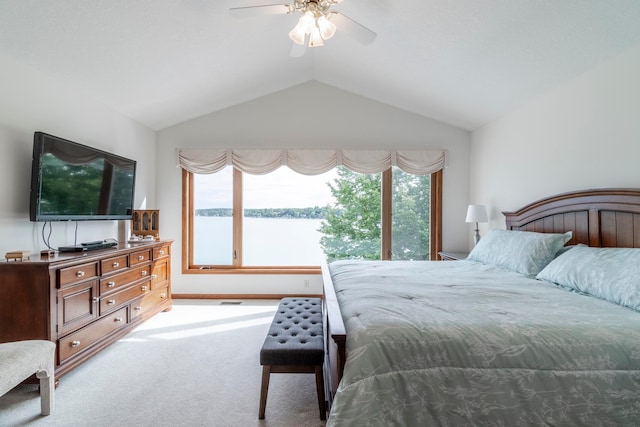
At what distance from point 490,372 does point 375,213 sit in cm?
355

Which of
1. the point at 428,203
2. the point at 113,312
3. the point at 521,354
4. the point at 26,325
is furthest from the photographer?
the point at 428,203

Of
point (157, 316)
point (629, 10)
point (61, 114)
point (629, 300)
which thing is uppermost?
point (629, 10)

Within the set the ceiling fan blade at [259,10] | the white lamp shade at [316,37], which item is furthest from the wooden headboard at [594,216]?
the ceiling fan blade at [259,10]

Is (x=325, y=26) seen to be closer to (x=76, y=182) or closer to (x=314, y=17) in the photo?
(x=314, y=17)

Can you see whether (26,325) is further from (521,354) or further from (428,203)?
(428,203)

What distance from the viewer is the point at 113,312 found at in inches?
117

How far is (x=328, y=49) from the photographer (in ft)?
12.1

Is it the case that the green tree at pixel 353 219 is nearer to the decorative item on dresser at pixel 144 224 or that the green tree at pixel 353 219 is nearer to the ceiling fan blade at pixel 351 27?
the decorative item on dresser at pixel 144 224

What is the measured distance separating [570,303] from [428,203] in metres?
3.10

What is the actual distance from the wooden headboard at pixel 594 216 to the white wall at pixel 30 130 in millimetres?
4682

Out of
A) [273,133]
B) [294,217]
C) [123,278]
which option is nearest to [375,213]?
[294,217]

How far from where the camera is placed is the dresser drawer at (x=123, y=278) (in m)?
2.84

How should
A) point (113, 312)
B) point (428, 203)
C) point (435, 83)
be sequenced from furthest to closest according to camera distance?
point (428, 203) → point (435, 83) → point (113, 312)

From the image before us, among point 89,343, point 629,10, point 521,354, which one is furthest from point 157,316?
point 629,10
